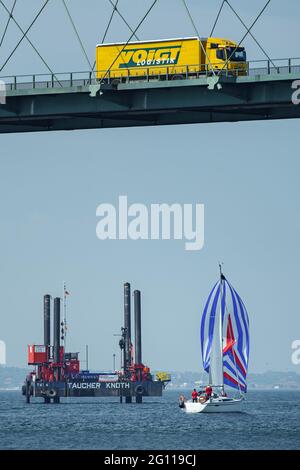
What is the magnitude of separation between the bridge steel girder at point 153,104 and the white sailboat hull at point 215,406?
54.1 metres

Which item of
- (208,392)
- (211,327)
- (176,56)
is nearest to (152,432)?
A: (176,56)

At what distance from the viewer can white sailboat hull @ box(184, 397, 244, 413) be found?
149m

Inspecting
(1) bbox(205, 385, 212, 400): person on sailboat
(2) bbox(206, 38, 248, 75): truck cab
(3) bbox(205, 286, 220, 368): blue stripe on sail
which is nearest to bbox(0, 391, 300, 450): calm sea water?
(1) bbox(205, 385, 212, 400): person on sailboat

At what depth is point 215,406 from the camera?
150m

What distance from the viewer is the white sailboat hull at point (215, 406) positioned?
14925 centimetres

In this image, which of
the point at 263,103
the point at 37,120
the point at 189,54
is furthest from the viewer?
the point at 189,54

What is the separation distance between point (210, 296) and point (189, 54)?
1875 inches

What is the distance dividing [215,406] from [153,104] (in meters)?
60.3

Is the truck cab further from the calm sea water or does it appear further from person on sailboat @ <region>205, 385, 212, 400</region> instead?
person on sailboat @ <region>205, 385, 212, 400</region>

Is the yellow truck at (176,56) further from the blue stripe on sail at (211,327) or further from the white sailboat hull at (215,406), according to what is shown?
the white sailboat hull at (215,406)
